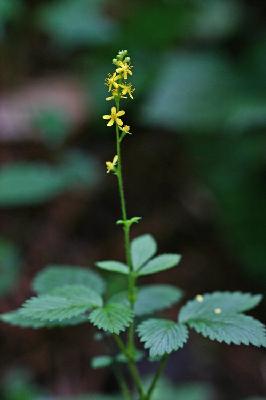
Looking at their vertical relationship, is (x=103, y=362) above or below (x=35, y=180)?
below

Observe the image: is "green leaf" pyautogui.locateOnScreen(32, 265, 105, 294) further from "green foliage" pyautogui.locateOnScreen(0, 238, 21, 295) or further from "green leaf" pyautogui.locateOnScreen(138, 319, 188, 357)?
"green foliage" pyautogui.locateOnScreen(0, 238, 21, 295)

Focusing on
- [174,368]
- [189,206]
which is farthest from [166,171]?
[174,368]

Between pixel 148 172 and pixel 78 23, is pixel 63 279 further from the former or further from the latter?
pixel 78 23

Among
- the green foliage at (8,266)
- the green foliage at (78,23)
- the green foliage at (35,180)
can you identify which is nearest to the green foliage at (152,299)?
the green foliage at (8,266)

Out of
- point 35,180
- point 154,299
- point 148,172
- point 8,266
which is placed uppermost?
point 148,172

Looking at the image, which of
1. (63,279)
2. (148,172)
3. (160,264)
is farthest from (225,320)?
(148,172)

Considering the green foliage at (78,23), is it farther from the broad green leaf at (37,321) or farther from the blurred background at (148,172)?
the broad green leaf at (37,321)
